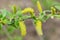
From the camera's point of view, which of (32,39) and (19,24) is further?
(32,39)

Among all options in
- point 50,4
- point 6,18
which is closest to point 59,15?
point 6,18

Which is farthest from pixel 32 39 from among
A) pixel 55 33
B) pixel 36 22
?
pixel 36 22

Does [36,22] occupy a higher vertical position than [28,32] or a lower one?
higher

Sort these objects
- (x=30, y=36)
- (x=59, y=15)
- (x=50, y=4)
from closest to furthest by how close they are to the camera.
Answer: (x=59, y=15) < (x=50, y=4) < (x=30, y=36)

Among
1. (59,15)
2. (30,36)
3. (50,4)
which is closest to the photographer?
(59,15)

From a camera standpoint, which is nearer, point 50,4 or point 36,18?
point 36,18

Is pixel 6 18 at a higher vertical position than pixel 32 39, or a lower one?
higher

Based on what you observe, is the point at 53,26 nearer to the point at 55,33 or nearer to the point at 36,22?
the point at 55,33

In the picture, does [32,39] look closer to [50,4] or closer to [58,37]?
[58,37]
